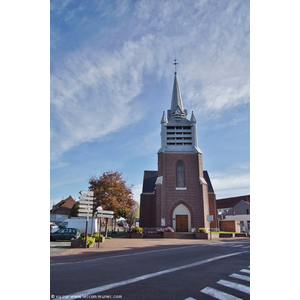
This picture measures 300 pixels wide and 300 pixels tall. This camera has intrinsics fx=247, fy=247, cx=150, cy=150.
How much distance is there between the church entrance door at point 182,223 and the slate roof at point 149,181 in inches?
356

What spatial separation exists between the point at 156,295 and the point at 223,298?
1440mm

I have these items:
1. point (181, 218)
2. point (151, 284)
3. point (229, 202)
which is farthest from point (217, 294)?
point (229, 202)

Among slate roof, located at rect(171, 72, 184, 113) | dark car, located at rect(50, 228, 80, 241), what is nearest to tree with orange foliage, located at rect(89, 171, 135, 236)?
dark car, located at rect(50, 228, 80, 241)

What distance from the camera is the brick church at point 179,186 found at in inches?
1406

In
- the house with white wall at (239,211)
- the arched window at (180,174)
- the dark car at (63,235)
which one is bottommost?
the house with white wall at (239,211)

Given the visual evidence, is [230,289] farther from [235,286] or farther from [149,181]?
[149,181]

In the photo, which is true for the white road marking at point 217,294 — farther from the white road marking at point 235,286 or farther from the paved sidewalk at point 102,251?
the paved sidewalk at point 102,251

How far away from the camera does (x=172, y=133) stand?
40.7 metres

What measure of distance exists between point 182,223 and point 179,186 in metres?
5.39

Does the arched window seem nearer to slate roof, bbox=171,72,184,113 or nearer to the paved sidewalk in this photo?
slate roof, bbox=171,72,184,113

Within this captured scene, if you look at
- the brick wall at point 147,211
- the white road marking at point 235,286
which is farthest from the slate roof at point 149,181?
the white road marking at point 235,286

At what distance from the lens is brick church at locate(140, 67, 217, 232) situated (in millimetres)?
35719

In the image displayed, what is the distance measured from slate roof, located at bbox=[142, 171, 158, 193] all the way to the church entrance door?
903 cm

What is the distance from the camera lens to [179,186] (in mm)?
37344
